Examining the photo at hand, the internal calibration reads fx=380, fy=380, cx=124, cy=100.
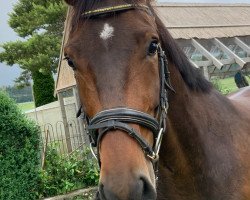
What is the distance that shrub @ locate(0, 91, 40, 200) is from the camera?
6.55 meters

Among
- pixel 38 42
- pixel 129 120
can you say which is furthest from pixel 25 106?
pixel 129 120

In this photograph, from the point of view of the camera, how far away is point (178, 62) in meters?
2.52

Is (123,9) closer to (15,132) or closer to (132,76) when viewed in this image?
(132,76)

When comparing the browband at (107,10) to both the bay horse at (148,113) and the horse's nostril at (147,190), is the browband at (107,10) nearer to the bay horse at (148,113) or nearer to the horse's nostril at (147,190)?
the bay horse at (148,113)

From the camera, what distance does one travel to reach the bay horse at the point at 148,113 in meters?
1.77

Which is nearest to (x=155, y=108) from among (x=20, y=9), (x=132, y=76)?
(x=132, y=76)

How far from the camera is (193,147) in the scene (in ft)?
8.21

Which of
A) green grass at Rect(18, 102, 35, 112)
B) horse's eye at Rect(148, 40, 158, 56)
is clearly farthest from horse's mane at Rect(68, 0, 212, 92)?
green grass at Rect(18, 102, 35, 112)

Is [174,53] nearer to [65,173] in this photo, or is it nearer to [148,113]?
[148,113]

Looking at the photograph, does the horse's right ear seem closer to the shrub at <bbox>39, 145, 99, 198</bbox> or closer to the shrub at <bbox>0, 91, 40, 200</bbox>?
the shrub at <bbox>0, 91, 40, 200</bbox>

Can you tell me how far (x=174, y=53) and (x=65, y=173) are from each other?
535cm

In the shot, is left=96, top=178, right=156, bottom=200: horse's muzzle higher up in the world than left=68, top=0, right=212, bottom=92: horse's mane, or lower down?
lower down

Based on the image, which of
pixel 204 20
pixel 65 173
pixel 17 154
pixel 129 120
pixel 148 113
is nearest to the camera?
pixel 129 120

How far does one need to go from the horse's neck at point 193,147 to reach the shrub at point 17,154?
187 inches
